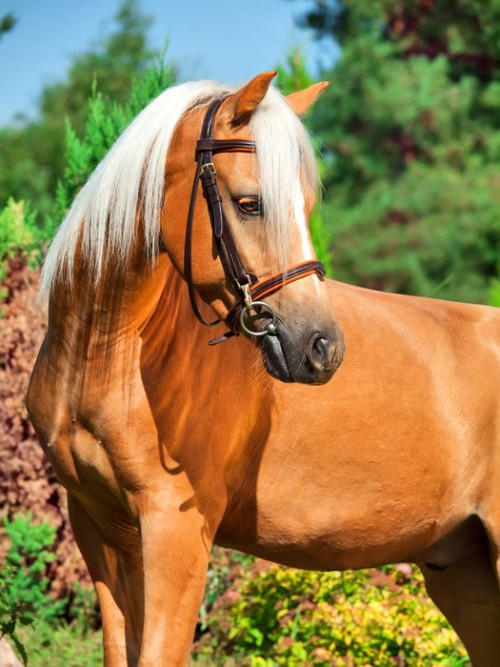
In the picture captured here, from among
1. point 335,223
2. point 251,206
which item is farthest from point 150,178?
point 335,223

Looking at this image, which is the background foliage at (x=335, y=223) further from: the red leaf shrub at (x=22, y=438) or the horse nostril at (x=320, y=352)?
the horse nostril at (x=320, y=352)

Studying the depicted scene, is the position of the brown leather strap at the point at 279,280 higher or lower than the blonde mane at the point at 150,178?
lower

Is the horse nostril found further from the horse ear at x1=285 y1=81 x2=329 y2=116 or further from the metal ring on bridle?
the horse ear at x1=285 y1=81 x2=329 y2=116

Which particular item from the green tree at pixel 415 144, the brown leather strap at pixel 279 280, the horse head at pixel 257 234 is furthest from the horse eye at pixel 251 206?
the green tree at pixel 415 144

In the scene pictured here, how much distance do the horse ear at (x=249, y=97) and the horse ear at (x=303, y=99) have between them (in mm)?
320

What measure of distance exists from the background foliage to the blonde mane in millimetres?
536

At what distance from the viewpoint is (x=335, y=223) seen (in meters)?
21.6

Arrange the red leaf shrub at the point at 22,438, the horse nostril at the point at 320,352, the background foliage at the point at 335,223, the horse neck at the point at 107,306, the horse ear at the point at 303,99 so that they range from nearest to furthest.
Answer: the horse nostril at the point at 320,352, the horse neck at the point at 107,306, the horse ear at the point at 303,99, the background foliage at the point at 335,223, the red leaf shrub at the point at 22,438

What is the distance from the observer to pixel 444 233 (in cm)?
2103

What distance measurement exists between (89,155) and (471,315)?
2844 mm

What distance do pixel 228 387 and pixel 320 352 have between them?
0.57 metres

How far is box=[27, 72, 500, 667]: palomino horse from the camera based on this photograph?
8.41ft

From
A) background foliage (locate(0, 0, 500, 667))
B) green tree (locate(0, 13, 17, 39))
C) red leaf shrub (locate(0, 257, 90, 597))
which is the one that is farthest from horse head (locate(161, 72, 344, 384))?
green tree (locate(0, 13, 17, 39))

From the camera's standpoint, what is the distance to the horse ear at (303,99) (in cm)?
295
